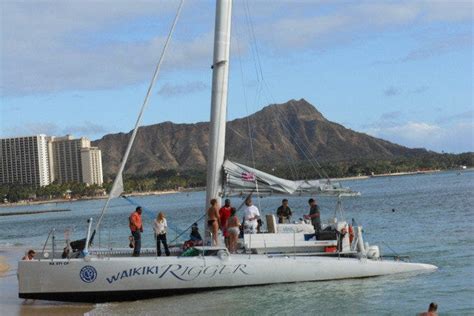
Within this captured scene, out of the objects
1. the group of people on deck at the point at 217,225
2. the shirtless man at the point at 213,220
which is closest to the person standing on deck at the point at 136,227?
the group of people on deck at the point at 217,225

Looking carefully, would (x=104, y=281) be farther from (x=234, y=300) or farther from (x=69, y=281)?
(x=234, y=300)

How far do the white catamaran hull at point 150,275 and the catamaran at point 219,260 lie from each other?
0.9 inches

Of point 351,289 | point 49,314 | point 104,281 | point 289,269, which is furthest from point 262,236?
point 49,314

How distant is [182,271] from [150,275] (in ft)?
2.39

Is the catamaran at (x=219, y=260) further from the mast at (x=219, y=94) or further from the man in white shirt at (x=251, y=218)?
the man in white shirt at (x=251, y=218)

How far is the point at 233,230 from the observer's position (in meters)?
18.5

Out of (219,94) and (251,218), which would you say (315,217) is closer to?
(251,218)

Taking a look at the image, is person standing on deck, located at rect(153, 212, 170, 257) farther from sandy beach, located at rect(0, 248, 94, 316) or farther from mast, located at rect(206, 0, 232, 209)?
sandy beach, located at rect(0, 248, 94, 316)

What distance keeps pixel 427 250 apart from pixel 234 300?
12593 mm

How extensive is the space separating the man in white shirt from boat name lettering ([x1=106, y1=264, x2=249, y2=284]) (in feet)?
4.17

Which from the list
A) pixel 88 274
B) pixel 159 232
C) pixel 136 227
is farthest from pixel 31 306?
pixel 159 232

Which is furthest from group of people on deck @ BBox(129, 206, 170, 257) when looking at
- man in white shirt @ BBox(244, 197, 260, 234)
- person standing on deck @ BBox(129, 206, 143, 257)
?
man in white shirt @ BBox(244, 197, 260, 234)

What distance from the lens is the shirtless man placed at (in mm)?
18281

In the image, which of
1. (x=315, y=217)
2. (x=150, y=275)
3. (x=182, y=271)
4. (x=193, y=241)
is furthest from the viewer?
(x=315, y=217)
